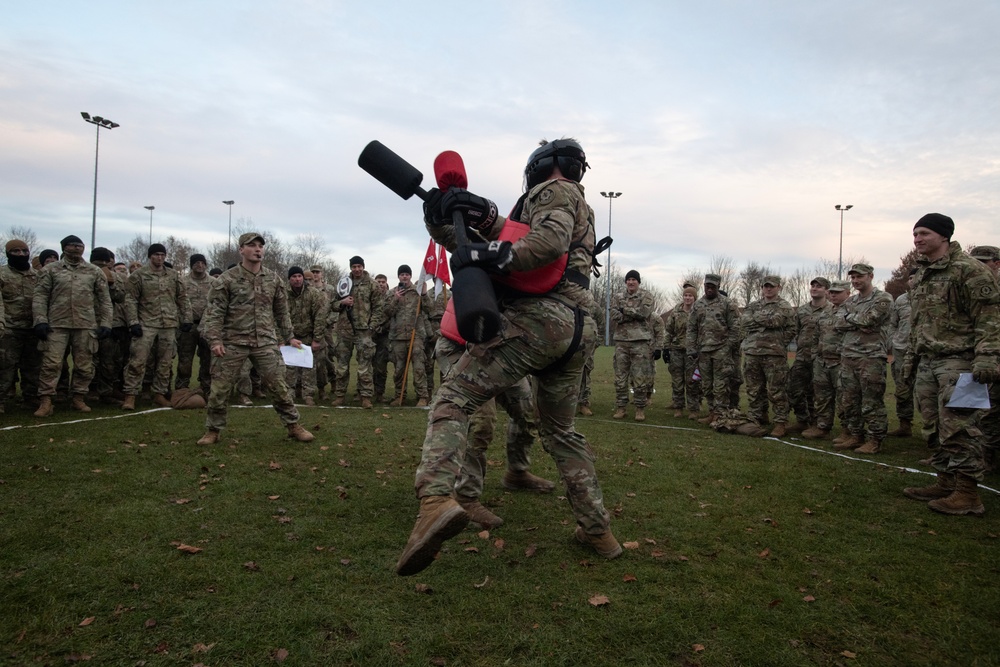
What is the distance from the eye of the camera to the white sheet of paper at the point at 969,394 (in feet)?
18.6

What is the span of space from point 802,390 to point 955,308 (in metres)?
4.99

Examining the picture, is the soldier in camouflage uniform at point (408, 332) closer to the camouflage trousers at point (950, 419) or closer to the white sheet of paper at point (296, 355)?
the white sheet of paper at point (296, 355)

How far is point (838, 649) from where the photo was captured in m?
3.27

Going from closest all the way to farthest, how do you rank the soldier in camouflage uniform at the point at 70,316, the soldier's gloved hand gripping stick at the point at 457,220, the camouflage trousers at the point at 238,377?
1. the soldier's gloved hand gripping stick at the point at 457,220
2. the camouflage trousers at the point at 238,377
3. the soldier in camouflage uniform at the point at 70,316

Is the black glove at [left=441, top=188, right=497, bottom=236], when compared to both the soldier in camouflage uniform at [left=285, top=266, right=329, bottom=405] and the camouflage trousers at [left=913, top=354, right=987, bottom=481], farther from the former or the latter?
the soldier in camouflage uniform at [left=285, top=266, right=329, bottom=405]

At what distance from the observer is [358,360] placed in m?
12.3

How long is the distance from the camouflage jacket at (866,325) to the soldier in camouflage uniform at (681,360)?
3.37 metres

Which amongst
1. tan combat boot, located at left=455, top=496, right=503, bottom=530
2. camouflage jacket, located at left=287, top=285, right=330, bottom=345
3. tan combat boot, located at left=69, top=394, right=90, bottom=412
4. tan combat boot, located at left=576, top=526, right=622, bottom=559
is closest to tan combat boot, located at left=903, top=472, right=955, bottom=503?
tan combat boot, located at left=576, top=526, right=622, bottom=559

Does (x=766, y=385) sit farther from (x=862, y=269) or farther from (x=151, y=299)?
(x=151, y=299)

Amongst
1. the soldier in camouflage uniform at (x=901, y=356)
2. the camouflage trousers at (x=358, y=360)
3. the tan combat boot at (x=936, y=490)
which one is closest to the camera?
the tan combat boot at (x=936, y=490)

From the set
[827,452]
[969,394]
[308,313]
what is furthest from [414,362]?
[969,394]

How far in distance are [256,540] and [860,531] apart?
4.70m

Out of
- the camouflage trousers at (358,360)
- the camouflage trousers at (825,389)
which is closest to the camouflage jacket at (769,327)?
the camouflage trousers at (825,389)

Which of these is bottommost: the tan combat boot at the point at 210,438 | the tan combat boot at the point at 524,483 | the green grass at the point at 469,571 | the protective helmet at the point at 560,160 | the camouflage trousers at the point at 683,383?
the green grass at the point at 469,571
